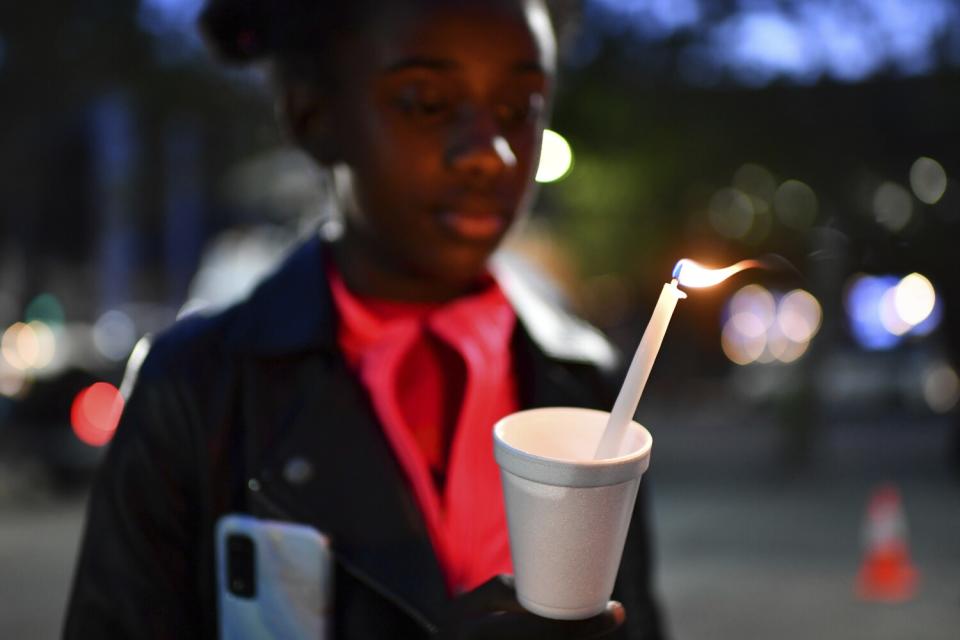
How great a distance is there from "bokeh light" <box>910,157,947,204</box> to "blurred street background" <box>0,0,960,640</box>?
0.03 meters

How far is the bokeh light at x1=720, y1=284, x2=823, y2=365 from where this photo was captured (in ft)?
53.9

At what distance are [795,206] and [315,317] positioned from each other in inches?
426

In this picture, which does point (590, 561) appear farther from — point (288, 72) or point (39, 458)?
point (39, 458)

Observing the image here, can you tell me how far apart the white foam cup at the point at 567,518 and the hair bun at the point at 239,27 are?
36.9 inches

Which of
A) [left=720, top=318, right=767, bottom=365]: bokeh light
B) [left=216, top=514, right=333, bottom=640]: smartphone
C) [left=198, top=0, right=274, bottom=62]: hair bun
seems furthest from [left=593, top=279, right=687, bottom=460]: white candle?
[left=720, top=318, right=767, bottom=365]: bokeh light

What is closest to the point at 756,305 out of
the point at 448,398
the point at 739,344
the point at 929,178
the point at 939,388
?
the point at 739,344

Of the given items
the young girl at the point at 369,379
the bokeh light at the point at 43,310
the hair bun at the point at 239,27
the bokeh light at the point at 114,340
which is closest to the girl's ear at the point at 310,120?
the young girl at the point at 369,379

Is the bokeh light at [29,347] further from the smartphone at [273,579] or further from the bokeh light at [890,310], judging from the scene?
the smartphone at [273,579]

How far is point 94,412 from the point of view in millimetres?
9438

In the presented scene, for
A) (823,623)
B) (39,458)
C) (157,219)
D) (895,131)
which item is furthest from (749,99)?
(157,219)

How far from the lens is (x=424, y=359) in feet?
4.98

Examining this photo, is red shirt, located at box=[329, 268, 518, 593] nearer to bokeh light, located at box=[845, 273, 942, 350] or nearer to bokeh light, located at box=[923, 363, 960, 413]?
bokeh light, located at box=[845, 273, 942, 350]

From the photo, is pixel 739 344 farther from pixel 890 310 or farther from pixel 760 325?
pixel 890 310

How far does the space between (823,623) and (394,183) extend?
224 inches
